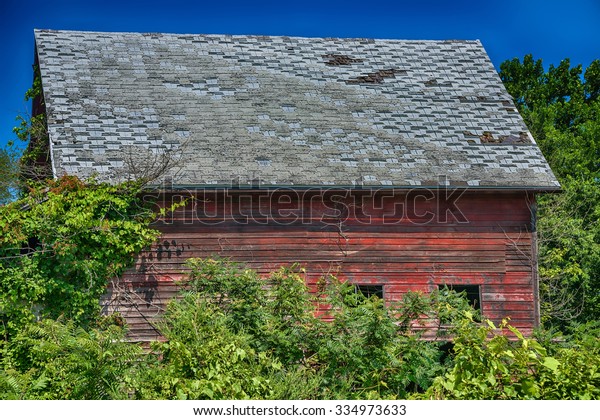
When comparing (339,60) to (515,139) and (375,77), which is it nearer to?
(375,77)

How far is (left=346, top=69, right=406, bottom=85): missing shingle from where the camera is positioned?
64.4ft

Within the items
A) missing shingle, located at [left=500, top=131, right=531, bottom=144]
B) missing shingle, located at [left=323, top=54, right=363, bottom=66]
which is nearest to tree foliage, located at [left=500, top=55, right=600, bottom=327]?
missing shingle, located at [left=500, top=131, right=531, bottom=144]

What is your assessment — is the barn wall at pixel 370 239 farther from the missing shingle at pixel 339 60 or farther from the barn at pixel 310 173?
the missing shingle at pixel 339 60

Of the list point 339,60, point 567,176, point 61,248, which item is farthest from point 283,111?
point 567,176

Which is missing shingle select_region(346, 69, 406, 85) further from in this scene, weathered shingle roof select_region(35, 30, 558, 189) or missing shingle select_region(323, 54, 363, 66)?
missing shingle select_region(323, 54, 363, 66)

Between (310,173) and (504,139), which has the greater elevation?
(504,139)

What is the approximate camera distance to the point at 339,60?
67.1 ft

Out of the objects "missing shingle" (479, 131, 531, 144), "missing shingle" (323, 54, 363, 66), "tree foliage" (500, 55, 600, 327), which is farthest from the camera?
"tree foliage" (500, 55, 600, 327)

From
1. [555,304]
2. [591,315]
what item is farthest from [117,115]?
[591,315]

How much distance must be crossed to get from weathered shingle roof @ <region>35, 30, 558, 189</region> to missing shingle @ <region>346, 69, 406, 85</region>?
0.9 inches

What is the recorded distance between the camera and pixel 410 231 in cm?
1647

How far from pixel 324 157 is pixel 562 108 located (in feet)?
66.3

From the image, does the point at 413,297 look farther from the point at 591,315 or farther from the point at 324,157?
the point at 591,315

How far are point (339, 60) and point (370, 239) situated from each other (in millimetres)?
5769
